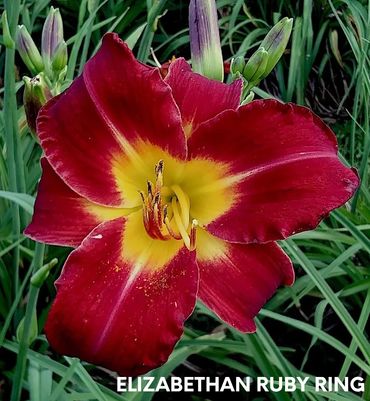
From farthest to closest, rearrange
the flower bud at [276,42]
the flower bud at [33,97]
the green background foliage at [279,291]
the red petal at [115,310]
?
1. the green background foliage at [279,291]
2. the flower bud at [276,42]
3. the flower bud at [33,97]
4. the red petal at [115,310]

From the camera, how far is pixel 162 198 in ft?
2.44

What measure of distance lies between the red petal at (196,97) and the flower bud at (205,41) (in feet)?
0.43

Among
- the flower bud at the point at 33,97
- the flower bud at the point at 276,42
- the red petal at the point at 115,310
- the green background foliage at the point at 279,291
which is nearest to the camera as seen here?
the red petal at the point at 115,310

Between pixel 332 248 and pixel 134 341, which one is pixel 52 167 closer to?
pixel 134 341

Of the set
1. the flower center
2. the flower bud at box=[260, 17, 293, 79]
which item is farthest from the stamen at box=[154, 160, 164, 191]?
the flower bud at box=[260, 17, 293, 79]

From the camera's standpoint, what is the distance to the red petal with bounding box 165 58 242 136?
0.72 meters

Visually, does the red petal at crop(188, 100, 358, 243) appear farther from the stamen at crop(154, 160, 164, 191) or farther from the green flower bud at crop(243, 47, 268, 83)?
the green flower bud at crop(243, 47, 268, 83)

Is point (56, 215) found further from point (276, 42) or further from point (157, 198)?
point (276, 42)

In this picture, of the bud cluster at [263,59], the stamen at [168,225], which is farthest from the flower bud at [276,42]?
the stamen at [168,225]

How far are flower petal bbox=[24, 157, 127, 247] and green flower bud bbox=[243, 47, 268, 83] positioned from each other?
0.28 metres

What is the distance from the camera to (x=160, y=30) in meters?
2.25

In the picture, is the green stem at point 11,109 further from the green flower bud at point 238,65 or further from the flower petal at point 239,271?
the flower petal at point 239,271

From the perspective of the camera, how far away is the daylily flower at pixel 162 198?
0.65 meters

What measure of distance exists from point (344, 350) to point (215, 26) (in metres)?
0.56
